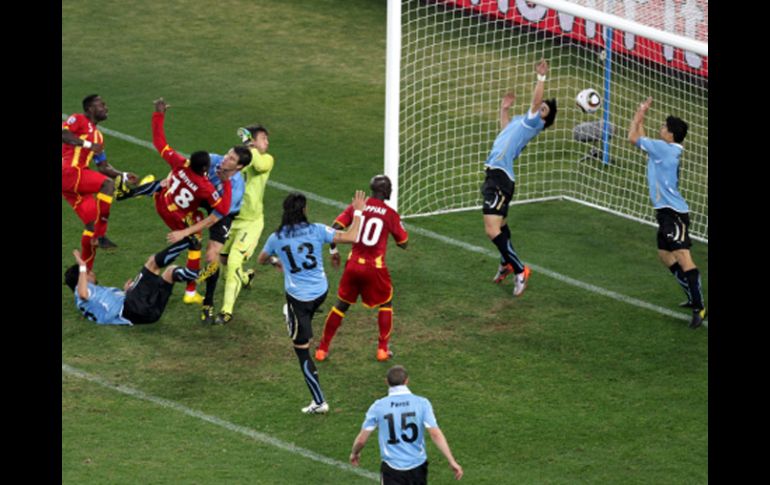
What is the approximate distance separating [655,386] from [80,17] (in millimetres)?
16759

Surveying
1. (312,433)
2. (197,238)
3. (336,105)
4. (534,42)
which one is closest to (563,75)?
(534,42)

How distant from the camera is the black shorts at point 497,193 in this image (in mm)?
16906

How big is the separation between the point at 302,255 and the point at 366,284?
108cm

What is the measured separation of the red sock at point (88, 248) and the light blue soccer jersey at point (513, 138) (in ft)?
15.3

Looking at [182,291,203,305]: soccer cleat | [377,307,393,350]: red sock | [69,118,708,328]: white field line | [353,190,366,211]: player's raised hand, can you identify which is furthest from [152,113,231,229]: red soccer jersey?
[69,118,708,328]: white field line

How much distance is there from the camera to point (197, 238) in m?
16.1

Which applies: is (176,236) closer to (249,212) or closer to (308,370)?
(249,212)

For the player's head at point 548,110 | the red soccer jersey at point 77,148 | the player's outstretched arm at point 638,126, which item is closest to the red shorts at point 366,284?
the player's head at point 548,110

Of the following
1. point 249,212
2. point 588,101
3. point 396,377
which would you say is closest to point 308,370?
point 396,377

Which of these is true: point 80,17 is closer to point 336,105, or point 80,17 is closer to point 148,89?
point 148,89

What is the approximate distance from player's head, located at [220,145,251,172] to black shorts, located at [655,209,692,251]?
4509 millimetres

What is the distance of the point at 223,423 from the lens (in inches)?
550

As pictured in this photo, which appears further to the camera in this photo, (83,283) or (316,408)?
(83,283)

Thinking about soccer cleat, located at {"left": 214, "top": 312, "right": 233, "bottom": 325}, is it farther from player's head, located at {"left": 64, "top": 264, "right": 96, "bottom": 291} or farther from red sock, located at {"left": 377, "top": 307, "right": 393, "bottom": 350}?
red sock, located at {"left": 377, "top": 307, "right": 393, "bottom": 350}
